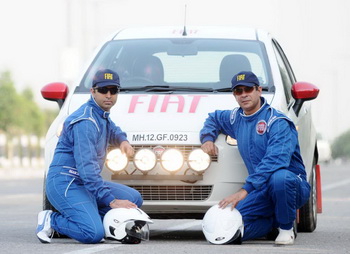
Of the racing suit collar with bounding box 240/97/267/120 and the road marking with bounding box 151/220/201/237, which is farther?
the road marking with bounding box 151/220/201/237

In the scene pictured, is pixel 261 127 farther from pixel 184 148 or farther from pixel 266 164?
pixel 184 148

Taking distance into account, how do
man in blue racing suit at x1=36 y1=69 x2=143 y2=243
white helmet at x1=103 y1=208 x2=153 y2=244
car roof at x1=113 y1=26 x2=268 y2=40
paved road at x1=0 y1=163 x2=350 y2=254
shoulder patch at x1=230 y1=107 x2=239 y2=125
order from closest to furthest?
paved road at x1=0 y1=163 x2=350 y2=254, white helmet at x1=103 y1=208 x2=153 y2=244, man in blue racing suit at x1=36 y1=69 x2=143 y2=243, shoulder patch at x1=230 y1=107 x2=239 y2=125, car roof at x1=113 y1=26 x2=268 y2=40

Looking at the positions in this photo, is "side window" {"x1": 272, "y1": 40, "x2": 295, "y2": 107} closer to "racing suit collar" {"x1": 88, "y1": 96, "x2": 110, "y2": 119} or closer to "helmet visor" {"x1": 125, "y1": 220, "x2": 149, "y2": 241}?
A: "racing suit collar" {"x1": 88, "y1": 96, "x2": 110, "y2": 119}

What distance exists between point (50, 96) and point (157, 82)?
0.93 m

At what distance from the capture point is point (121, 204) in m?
8.48

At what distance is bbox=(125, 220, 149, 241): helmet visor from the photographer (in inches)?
332

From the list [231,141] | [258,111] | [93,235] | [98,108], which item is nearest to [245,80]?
[258,111]

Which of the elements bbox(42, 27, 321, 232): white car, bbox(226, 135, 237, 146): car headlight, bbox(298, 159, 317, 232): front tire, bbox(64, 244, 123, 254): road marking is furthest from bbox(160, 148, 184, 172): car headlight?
bbox(298, 159, 317, 232): front tire

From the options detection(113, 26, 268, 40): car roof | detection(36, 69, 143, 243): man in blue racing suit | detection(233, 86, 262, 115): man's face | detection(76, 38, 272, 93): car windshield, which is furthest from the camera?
detection(113, 26, 268, 40): car roof

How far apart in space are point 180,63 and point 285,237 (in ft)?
7.26

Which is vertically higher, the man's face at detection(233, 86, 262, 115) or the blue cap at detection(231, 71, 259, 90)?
the blue cap at detection(231, 71, 259, 90)

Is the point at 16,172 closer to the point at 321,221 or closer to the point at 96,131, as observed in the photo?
the point at 321,221

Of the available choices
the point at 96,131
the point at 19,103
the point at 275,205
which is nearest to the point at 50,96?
the point at 96,131

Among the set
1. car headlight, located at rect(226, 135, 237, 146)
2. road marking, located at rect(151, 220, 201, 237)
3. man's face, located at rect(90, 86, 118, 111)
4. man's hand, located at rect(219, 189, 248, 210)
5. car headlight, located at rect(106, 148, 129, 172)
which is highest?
man's face, located at rect(90, 86, 118, 111)
